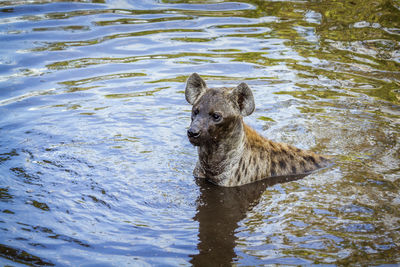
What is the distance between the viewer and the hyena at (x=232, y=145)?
20.4ft

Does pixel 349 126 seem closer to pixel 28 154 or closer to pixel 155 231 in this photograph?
pixel 155 231

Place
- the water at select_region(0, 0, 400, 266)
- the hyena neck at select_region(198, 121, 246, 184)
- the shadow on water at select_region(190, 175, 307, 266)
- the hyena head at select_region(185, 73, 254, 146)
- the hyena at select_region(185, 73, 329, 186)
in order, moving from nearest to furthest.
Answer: the shadow on water at select_region(190, 175, 307, 266) < the water at select_region(0, 0, 400, 266) < the hyena head at select_region(185, 73, 254, 146) < the hyena at select_region(185, 73, 329, 186) < the hyena neck at select_region(198, 121, 246, 184)

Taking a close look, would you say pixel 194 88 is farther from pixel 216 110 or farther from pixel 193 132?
pixel 193 132

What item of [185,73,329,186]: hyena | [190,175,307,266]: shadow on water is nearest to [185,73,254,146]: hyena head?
[185,73,329,186]: hyena

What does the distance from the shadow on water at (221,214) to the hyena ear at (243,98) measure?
3.07ft

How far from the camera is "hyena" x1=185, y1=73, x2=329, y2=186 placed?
620 cm

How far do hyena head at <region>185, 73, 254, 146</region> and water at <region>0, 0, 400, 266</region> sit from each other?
72 centimetres

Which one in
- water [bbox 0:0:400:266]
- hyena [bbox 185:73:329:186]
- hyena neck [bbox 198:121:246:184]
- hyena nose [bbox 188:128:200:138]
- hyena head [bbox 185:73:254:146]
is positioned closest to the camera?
water [bbox 0:0:400:266]

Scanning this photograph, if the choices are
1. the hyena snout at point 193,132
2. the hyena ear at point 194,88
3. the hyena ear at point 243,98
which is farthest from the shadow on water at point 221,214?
the hyena ear at point 194,88

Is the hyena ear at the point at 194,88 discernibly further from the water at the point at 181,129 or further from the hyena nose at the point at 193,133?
the water at the point at 181,129

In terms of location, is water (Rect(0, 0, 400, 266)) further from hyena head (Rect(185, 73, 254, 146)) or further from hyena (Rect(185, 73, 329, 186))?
hyena head (Rect(185, 73, 254, 146))

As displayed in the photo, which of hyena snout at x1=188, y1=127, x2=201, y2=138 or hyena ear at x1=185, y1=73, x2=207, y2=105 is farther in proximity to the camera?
hyena ear at x1=185, y1=73, x2=207, y2=105

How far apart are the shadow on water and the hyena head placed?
63 cm

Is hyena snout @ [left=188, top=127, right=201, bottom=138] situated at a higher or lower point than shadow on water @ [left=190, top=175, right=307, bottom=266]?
higher
